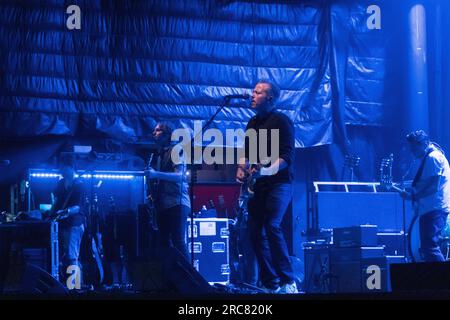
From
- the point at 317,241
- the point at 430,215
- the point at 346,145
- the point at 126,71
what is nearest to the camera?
the point at 430,215

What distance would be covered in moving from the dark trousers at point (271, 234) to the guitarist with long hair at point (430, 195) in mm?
1910

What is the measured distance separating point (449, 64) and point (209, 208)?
382cm

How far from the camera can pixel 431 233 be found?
7691 mm

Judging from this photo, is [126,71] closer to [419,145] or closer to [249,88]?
[249,88]

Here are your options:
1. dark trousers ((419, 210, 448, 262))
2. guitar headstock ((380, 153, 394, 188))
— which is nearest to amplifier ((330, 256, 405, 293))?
dark trousers ((419, 210, 448, 262))

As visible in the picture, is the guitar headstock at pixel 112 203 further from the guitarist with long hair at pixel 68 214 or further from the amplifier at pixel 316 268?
the amplifier at pixel 316 268

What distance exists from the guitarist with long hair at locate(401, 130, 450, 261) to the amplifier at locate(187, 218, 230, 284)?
2.61m

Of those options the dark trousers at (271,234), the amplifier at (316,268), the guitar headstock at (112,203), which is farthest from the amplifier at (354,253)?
the guitar headstock at (112,203)

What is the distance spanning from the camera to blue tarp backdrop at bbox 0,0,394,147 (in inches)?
370

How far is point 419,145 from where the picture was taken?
26.5 ft

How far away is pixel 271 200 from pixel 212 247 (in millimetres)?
3436

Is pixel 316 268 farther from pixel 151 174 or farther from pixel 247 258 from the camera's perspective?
pixel 151 174

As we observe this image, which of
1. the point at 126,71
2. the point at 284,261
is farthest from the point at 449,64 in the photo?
the point at 284,261

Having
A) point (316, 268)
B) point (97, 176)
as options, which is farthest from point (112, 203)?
point (316, 268)
